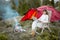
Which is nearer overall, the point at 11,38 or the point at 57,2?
the point at 11,38

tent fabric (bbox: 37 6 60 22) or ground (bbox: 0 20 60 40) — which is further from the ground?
tent fabric (bbox: 37 6 60 22)

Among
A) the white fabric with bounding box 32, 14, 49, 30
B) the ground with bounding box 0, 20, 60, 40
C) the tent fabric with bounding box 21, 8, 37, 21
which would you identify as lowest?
the ground with bounding box 0, 20, 60, 40

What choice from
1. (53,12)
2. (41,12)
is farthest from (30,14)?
(53,12)

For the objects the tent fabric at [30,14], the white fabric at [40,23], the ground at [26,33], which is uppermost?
the tent fabric at [30,14]

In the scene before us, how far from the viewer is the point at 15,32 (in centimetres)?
253

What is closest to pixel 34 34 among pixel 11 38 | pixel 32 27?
pixel 32 27

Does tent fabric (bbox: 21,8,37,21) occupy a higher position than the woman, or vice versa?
tent fabric (bbox: 21,8,37,21)

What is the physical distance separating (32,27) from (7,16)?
11.6 inches

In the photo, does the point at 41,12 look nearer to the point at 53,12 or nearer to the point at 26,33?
the point at 53,12

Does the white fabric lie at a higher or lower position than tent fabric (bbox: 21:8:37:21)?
lower

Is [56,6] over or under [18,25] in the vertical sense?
over

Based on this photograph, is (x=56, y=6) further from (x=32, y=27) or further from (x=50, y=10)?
(x=32, y=27)

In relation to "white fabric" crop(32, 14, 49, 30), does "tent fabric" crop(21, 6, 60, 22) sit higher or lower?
higher

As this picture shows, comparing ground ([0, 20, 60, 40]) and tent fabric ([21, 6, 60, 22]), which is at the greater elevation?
tent fabric ([21, 6, 60, 22])
